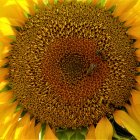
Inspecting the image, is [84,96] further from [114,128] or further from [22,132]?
[22,132]

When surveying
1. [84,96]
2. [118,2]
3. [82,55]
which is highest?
[118,2]

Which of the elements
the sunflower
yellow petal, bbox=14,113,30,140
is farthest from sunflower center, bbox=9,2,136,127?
yellow petal, bbox=14,113,30,140

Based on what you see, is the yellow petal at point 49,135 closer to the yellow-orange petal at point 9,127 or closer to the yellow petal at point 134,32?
the yellow-orange petal at point 9,127

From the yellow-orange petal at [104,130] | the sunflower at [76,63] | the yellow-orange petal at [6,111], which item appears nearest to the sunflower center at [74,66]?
the sunflower at [76,63]

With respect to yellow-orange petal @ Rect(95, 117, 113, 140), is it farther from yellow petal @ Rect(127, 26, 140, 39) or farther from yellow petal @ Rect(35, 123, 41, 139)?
yellow petal @ Rect(127, 26, 140, 39)

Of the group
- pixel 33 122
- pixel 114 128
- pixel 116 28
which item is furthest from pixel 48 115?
pixel 116 28


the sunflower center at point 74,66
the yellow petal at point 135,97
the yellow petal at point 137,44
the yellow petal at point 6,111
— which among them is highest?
the yellow petal at point 137,44
